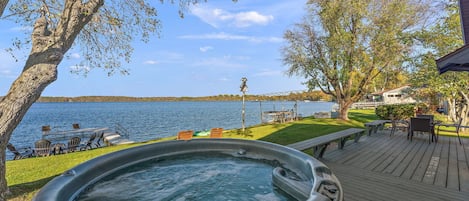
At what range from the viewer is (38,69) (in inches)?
123

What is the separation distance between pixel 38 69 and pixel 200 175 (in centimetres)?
318

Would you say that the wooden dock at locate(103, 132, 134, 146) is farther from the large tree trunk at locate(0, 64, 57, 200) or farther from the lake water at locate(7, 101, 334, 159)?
the large tree trunk at locate(0, 64, 57, 200)

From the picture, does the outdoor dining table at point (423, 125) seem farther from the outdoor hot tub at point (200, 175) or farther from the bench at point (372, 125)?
the outdoor hot tub at point (200, 175)

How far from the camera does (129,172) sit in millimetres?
4609

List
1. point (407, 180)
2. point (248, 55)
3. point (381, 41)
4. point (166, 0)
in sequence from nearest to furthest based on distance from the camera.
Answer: point (407, 180) < point (166, 0) < point (381, 41) < point (248, 55)

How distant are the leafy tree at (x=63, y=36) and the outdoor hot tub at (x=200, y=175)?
1.18 metres

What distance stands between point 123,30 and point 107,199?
3783 mm

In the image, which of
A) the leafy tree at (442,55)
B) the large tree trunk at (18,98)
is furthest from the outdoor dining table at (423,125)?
the large tree trunk at (18,98)

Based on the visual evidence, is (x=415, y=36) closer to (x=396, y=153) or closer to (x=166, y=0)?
(x=396, y=153)

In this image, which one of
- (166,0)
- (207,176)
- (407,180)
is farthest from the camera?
(166,0)

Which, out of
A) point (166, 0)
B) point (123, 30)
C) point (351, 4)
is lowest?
point (123, 30)

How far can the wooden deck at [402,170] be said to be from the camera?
3260 millimetres

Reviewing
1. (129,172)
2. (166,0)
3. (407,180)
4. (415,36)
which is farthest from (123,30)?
(415,36)

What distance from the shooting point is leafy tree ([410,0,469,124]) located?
9.25 metres
